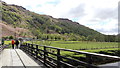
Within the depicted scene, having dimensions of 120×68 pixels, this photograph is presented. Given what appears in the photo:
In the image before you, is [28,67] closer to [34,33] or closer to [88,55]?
[88,55]

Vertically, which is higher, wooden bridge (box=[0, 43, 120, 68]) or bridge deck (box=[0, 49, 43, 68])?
wooden bridge (box=[0, 43, 120, 68])

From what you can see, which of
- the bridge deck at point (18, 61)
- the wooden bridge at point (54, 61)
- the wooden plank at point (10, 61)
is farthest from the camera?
the wooden plank at point (10, 61)

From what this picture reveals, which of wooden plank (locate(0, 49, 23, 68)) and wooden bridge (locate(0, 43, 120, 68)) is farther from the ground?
wooden bridge (locate(0, 43, 120, 68))

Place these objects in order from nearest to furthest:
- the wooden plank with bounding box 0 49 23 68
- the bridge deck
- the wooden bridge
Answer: the wooden bridge
the bridge deck
the wooden plank with bounding box 0 49 23 68

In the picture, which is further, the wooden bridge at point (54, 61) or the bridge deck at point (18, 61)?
the bridge deck at point (18, 61)

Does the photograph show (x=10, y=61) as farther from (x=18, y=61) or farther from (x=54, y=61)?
(x=54, y=61)

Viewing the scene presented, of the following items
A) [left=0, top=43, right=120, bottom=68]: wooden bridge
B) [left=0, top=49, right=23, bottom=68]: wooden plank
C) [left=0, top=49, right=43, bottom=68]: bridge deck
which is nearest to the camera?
[left=0, top=43, right=120, bottom=68]: wooden bridge

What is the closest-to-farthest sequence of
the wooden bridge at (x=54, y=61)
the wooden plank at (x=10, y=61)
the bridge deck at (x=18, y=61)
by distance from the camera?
the wooden bridge at (x=54, y=61) → the bridge deck at (x=18, y=61) → the wooden plank at (x=10, y=61)

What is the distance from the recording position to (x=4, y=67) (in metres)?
7.43

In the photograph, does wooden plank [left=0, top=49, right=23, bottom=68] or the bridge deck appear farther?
wooden plank [left=0, top=49, right=23, bottom=68]

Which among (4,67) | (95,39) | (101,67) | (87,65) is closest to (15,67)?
(4,67)

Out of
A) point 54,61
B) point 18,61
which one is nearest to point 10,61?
point 18,61

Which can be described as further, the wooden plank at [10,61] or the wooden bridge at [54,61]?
the wooden plank at [10,61]

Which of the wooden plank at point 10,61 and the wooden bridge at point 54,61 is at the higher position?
the wooden bridge at point 54,61
